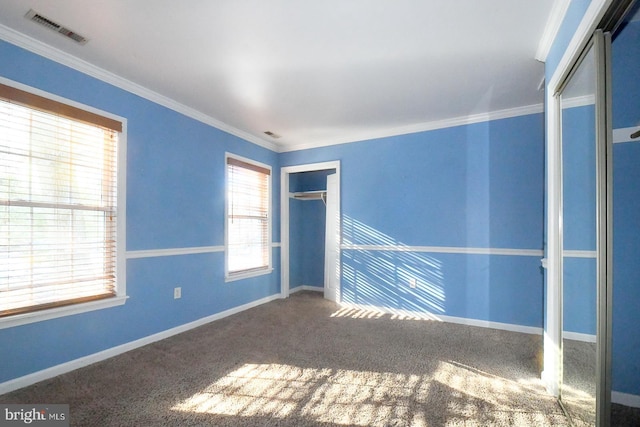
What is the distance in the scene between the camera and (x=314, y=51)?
228 cm

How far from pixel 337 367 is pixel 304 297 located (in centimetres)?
246

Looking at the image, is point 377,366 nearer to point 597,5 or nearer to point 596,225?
point 596,225

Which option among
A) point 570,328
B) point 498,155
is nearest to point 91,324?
point 570,328

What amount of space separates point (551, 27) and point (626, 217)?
1.29m

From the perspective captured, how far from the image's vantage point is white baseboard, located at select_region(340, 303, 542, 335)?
3301 mm

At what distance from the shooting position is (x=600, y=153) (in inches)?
55.7

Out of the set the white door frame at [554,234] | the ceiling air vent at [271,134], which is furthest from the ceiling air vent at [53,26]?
the white door frame at [554,234]

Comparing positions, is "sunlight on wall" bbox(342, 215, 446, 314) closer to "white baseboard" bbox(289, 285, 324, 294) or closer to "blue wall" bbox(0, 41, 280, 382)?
"white baseboard" bbox(289, 285, 324, 294)

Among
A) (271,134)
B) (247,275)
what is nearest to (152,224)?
(247,275)

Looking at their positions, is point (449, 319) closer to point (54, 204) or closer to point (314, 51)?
point (314, 51)

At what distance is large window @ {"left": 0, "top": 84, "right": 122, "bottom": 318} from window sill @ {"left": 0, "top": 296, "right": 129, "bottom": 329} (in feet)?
0.12

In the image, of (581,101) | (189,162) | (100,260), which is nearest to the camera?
(581,101)

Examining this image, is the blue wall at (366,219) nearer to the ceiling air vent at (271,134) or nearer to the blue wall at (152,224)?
the blue wall at (152,224)

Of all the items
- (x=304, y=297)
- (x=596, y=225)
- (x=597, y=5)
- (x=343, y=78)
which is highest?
(x=343, y=78)
